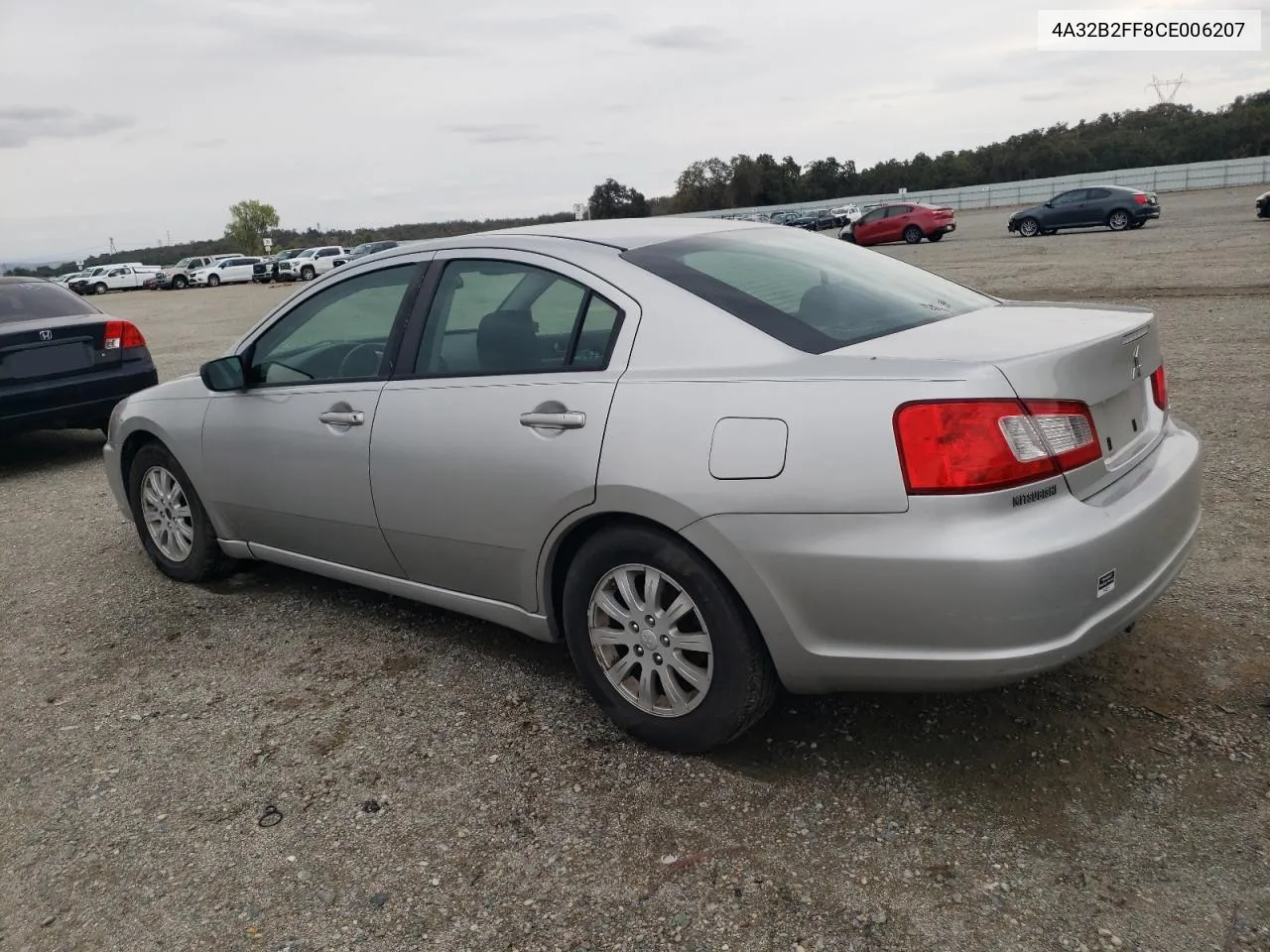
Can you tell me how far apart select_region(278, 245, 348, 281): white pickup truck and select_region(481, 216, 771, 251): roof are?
47830 mm

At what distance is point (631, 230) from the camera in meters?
3.61

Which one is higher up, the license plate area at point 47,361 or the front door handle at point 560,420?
the license plate area at point 47,361

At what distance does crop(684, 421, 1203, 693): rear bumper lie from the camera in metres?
2.39

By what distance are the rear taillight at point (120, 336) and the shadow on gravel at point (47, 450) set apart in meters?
1.00

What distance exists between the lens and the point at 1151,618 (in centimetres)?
369

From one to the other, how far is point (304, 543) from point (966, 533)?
2744 millimetres

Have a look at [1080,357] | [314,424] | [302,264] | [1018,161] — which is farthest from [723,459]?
[1018,161]

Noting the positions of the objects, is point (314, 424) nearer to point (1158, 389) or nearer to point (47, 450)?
point (1158, 389)

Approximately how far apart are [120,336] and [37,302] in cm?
65

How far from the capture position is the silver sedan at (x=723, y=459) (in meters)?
2.44

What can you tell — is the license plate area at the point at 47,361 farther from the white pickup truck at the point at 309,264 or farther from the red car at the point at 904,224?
the white pickup truck at the point at 309,264

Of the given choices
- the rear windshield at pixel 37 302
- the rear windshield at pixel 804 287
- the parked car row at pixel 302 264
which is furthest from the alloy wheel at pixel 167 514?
the parked car row at pixel 302 264

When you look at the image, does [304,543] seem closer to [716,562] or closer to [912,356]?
[716,562]

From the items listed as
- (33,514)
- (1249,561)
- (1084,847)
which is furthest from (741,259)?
(33,514)
